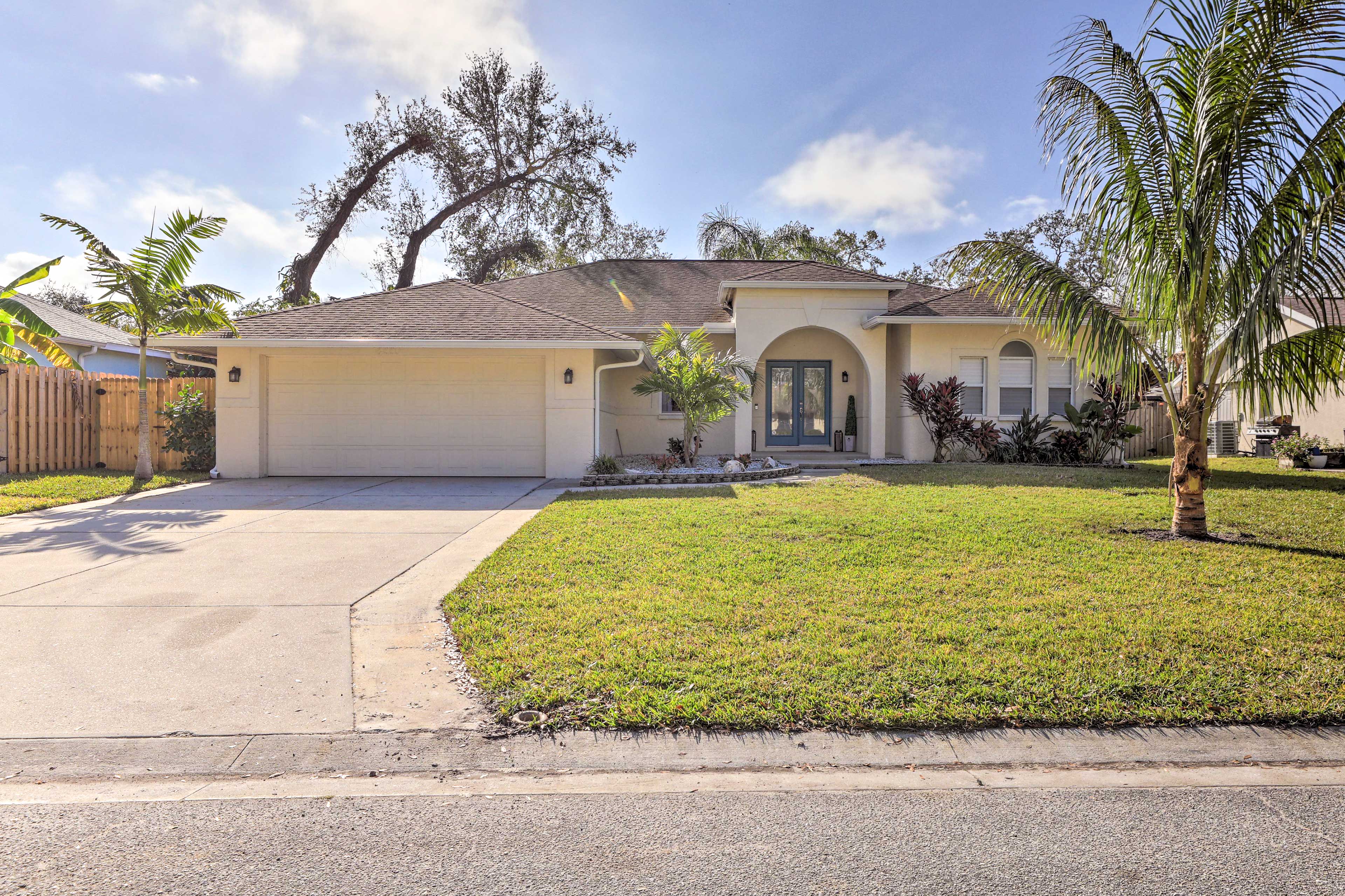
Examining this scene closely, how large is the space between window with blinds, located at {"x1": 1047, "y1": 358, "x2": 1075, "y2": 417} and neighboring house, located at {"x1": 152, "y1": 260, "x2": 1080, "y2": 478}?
4 centimetres

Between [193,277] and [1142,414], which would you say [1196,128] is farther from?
[193,277]

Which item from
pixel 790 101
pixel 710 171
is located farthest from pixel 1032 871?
pixel 710 171

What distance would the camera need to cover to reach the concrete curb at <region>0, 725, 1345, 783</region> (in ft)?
9.45

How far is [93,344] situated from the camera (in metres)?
19.0

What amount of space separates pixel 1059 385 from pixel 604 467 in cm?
1024

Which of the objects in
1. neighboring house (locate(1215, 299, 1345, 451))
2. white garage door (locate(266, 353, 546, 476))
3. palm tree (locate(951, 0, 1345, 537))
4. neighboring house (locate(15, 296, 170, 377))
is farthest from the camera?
neighboring house (locate(15, 296, 170, 377))

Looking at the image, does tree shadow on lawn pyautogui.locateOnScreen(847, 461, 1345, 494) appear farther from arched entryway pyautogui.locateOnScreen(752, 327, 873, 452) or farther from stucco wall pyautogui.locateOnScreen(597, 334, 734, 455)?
stucco wall pyautogui.locateOnScreen(597, 334, 734, 455)

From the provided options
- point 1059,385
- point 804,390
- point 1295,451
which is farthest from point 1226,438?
point 804,390

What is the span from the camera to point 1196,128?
6395 mm

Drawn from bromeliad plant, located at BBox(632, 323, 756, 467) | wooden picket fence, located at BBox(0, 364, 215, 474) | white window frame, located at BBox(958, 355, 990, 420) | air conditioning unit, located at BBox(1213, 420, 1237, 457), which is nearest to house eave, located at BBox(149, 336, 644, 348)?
bromeliad plant, located at BBox(632, 323, 756, 467)

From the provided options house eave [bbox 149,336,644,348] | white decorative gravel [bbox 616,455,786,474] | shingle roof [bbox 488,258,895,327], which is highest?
shingle roof [bbox 488,258,895,327]

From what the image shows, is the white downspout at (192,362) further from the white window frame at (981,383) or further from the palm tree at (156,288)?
the white window frame at (981,383)

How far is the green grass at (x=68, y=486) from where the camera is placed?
9492mm

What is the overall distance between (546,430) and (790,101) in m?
12.6
